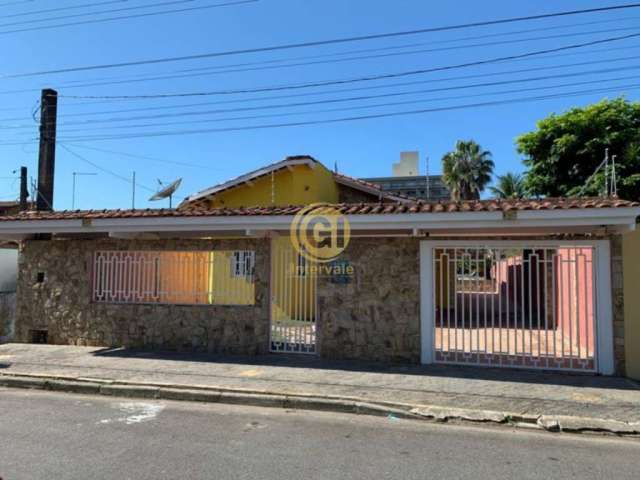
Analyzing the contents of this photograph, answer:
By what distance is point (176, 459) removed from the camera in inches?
189

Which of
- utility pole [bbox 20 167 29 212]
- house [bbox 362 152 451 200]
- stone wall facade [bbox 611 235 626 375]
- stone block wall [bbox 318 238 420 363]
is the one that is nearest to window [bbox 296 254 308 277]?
stone block wall [bbox 318 238 420 363]

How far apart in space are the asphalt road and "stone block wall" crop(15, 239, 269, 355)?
141 inches

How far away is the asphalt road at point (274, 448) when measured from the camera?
4535 millimetres

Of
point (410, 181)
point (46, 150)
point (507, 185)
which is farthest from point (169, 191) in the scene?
point (410, 181)

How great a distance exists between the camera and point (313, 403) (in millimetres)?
6914

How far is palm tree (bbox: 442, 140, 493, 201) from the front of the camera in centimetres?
3884

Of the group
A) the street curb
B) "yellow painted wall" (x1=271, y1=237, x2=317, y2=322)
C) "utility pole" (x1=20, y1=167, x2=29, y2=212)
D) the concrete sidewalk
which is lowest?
the street curb

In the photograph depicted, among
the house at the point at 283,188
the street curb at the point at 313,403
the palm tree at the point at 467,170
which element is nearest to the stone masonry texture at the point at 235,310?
the street curb at the point at 313,403

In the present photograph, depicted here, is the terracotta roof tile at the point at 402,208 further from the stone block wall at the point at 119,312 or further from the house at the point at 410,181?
the house at the point at 410,181

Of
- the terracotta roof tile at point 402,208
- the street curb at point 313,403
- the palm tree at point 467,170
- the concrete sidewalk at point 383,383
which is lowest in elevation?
the street curb at point 313,403

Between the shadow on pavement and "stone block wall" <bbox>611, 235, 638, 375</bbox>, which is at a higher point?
"stone block wall" <bbox>611, 235, 638, 375</bbox>

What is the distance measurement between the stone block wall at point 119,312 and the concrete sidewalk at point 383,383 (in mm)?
549

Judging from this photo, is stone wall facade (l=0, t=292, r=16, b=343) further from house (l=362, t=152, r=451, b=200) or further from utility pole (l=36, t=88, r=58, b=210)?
house (l=362, t=152, r=451, b=200)

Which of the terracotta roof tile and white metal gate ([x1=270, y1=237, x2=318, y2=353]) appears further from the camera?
white metal gate ([x1=270, y1=237, x2=318, y2=353])
